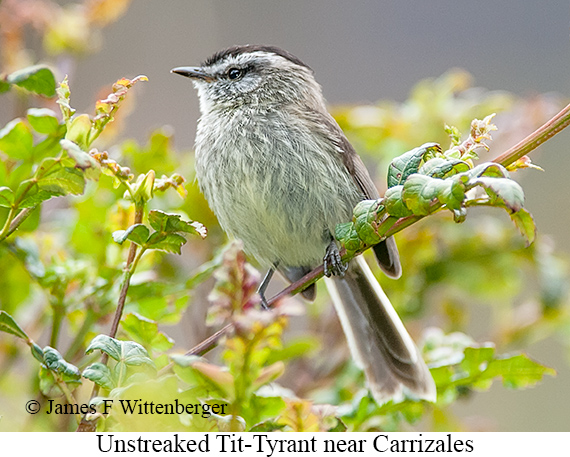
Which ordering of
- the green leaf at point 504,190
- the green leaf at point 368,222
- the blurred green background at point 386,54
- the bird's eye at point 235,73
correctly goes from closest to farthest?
the green leaf at point 504,190
the green leaf at point 368,222
the bird's eye at point 235,73
the blurred green background at point 386,54

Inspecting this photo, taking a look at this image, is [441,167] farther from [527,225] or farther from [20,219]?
[20,219]

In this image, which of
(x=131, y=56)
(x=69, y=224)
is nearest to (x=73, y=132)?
(x=69, y=224)

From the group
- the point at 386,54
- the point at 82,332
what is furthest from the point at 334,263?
the point at 386,54

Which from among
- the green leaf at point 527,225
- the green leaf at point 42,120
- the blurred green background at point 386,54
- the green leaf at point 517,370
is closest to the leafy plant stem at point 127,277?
the green leaf at point 42,120

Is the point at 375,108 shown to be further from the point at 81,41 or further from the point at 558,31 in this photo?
the point at 558,31

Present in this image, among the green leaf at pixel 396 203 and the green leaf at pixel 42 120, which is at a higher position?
the green leaf at pixel 42 120

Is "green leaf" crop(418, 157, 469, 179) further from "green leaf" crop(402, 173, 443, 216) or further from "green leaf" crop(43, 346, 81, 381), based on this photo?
"green leaf" crop(43, 346, 81, 381)

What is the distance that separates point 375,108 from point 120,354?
1.39 meters

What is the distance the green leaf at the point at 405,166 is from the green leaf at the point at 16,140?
687 millimetres

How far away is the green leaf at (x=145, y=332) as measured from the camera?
1243 millimetres

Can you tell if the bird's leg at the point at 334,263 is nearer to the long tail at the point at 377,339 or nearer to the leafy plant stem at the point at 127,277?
the long tail at the point at 377,339

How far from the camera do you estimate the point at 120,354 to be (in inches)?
41.7

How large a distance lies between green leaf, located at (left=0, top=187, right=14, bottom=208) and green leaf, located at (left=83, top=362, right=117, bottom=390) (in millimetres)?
302

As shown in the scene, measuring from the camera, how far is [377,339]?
214 centimetres
